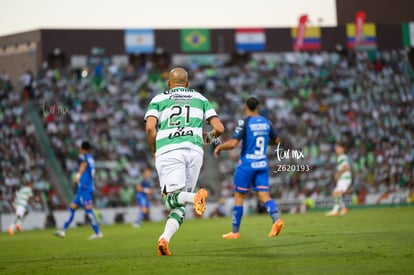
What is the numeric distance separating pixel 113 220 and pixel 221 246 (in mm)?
21680

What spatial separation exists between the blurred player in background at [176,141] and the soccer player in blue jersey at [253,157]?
385 cm

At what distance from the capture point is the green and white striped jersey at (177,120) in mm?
11250

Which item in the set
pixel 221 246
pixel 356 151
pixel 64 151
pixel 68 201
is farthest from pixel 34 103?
pixel 221 246

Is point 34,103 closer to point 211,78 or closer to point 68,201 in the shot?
point 68,201

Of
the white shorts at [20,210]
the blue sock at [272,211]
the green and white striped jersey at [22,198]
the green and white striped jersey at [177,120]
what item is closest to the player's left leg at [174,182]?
the green and white striped jersey at [177,120]

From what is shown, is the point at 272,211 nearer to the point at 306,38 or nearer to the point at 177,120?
the point at 177,120

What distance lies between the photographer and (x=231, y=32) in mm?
47906

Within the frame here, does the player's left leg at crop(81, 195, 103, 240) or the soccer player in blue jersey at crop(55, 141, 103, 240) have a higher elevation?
the soccer player in blue jersey at crop(55, 141, 103, 240)

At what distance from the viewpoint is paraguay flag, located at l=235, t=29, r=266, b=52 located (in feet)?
157

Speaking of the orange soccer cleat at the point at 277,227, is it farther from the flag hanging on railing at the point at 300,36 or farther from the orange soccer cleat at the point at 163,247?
the flag hanging on railing at the point at 300,36

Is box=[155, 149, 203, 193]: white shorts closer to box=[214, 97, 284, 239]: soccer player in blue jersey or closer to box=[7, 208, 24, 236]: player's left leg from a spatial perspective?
box=[214, 97, 284, 239]: soccer player in blue jersey

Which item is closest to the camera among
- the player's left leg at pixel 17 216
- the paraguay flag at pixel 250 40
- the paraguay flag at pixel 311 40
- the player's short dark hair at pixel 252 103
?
the player's short dark hair at pixel 252 103

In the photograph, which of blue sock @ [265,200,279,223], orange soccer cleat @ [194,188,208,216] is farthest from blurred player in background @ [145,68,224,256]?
blue sock @ [265,200,279,223]

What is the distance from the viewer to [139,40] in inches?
1818
